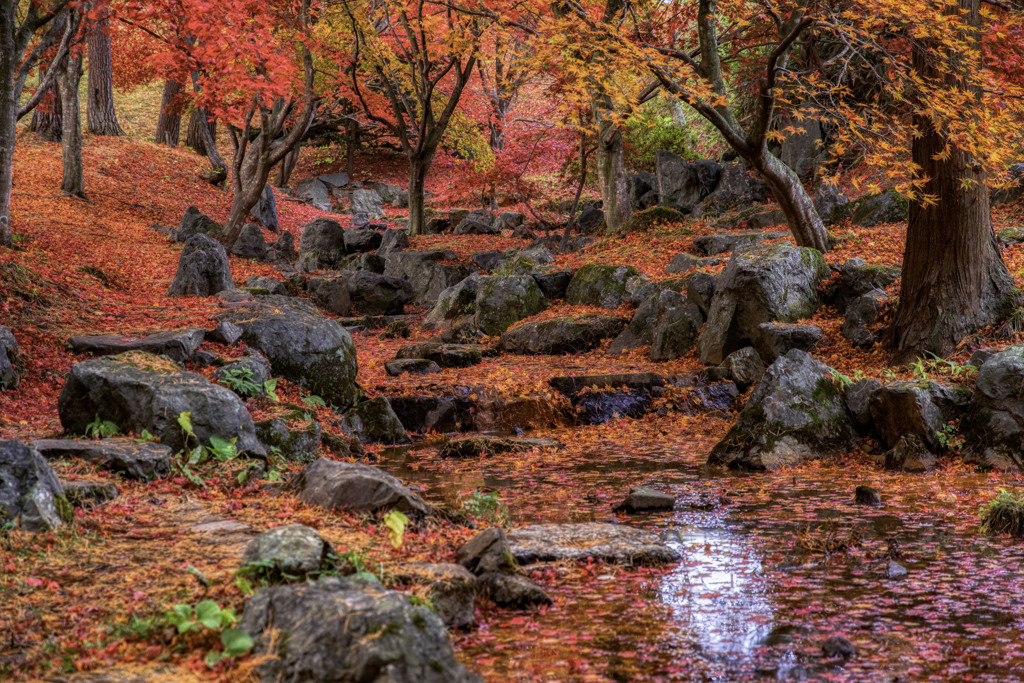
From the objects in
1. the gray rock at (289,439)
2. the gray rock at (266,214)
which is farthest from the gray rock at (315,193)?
the gray rock at (289,439)

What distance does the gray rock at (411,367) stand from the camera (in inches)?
543

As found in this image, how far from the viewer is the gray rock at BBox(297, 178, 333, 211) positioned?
106 feet

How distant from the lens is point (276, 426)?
27.0ft

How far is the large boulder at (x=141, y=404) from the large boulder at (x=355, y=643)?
4.16 m

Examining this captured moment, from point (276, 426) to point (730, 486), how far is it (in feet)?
15.6

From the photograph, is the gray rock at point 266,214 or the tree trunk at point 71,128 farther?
the gray rock at point 266,214

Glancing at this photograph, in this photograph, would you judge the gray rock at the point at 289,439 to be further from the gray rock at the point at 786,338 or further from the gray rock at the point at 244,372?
the gray rock at the point at 786,338

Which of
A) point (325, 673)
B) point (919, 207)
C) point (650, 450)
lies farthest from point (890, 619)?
point (919, 207)

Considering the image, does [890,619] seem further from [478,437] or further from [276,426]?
[478,437]

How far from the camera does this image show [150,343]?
927 centimetres

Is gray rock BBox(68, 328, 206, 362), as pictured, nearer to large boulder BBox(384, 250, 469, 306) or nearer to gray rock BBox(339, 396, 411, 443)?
gray rock BBox(339, 396, 411, 443)

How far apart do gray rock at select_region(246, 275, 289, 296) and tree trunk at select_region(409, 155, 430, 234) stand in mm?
5935

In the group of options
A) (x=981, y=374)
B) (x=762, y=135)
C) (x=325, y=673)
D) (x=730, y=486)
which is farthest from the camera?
(x=762, y=135)

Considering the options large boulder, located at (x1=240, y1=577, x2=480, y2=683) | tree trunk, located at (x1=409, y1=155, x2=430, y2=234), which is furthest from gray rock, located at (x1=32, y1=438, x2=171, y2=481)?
tree trunk, located at (x1=409, y1=155, x2=430, y2=234)
